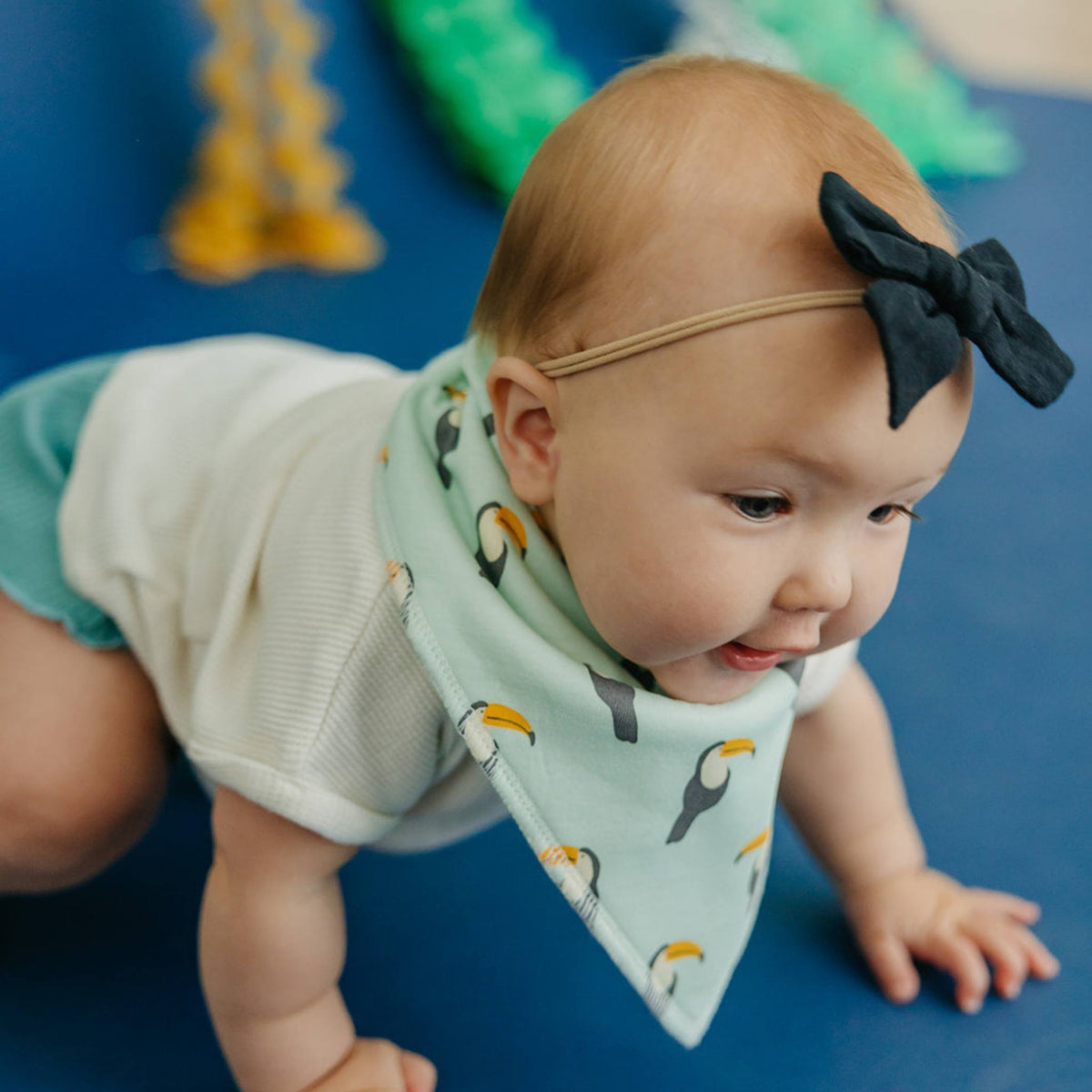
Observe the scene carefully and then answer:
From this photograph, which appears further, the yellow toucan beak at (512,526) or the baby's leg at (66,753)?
the baby's leg at (66,753)

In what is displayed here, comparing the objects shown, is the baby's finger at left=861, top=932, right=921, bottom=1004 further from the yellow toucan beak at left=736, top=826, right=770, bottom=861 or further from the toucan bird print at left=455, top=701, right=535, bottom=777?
the toucan bird print at left=455, top=701, right=535, bottom=777

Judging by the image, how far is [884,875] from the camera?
2.98 feet

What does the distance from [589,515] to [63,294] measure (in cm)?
123

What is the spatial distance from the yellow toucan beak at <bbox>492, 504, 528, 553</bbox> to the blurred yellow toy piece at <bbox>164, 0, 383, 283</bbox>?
1.17 metres

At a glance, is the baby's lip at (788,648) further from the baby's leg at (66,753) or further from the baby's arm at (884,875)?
the baby's leg at (66,753)

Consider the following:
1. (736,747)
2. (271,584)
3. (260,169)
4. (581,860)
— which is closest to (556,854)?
(581,860)

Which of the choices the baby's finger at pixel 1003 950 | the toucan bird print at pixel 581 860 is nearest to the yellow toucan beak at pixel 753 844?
the toucan bird print at pixel 581 860

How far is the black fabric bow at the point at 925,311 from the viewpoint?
0.50m

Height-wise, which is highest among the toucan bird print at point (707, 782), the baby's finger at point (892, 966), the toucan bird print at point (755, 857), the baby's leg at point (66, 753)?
the toucan bird print at point (707, 782)

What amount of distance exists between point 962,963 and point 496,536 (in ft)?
1.60

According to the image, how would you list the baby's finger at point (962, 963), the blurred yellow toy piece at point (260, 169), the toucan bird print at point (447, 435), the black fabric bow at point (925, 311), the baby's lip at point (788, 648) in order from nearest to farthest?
the black fabric bow at point (925, 311), the baby's lip at point (788, 648), the toucan bird print at point (447, 435), the baby's finger at point (962, 963), the blurred yellow toy piece at point (260, 169)

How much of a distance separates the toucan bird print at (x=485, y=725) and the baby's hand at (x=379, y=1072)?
0.23m

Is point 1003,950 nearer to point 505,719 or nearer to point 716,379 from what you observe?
point 505,719

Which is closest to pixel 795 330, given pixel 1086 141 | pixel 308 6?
pixel 308 6
